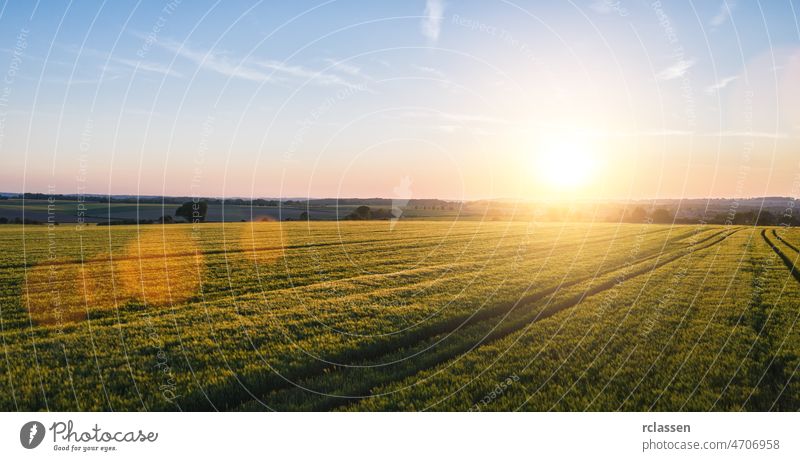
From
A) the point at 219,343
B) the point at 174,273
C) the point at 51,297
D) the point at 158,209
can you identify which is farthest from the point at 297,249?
the point at 158,209

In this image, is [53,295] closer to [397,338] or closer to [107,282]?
[107,282]

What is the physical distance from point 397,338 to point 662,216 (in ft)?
501

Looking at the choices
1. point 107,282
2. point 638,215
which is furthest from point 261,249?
point 638,215

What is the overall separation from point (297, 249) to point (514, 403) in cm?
3538

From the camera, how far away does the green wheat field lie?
9.99 meters

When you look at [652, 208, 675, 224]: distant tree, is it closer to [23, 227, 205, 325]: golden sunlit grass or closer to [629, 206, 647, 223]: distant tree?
[629, 206, 647, 223]: distant tree

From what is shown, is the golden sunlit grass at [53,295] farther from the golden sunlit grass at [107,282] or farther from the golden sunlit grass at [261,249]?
the golden sunlit grass at [261,249]

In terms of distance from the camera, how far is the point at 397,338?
14.4 m
